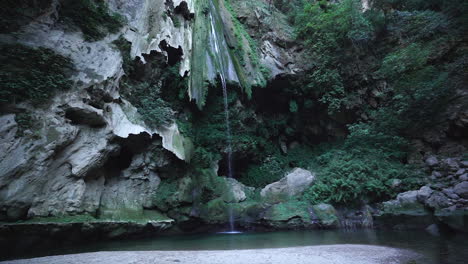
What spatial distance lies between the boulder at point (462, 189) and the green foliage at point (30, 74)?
1246 centimetres

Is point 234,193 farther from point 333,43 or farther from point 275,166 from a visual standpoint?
point 333,43

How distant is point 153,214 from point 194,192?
174cm

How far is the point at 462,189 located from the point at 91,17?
44.3 feet

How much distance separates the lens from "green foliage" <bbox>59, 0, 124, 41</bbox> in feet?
28.0

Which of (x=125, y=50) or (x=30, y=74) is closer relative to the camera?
(x=30, y=74)

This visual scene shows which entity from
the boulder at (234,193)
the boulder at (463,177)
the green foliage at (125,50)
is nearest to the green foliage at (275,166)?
the boulder at (234,193)

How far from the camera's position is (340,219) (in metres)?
10.2

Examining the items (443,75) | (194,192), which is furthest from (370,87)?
(194,192)

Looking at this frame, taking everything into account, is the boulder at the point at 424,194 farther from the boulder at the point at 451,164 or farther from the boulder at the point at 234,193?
the boulder at the point at 234,193

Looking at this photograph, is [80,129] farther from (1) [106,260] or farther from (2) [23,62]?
(1) [106,260]


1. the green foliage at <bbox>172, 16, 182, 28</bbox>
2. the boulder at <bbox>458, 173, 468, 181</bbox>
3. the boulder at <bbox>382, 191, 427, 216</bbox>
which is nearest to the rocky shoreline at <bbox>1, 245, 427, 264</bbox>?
the boulder at <bbox>382, 191, 427, 216</bbox>

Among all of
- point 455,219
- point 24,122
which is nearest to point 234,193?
point 455,219

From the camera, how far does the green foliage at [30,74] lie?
659cm

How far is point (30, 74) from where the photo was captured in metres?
6.98
